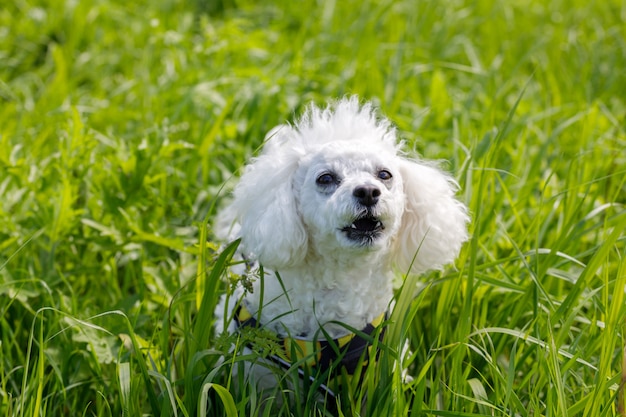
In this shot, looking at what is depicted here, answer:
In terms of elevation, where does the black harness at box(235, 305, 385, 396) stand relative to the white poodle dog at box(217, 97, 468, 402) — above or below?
below

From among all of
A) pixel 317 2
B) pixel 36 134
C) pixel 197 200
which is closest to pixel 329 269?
pixel 197 200

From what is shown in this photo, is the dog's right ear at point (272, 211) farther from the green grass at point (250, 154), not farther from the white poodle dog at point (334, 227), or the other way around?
the green grass at point (250, 154)

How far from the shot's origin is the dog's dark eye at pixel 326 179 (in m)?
2.42

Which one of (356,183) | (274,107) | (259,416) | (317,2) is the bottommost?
(259,416)

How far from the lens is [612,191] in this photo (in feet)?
11.9

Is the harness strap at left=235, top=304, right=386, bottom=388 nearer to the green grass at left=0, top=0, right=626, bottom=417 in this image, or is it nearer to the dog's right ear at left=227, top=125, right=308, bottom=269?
the green grass at left=0, top=0, right=626, bottom=417

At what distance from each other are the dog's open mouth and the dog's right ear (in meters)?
0.21

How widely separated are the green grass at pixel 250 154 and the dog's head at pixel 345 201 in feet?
0.49

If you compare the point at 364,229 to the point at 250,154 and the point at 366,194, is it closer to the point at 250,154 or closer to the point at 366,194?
the point at 366,194

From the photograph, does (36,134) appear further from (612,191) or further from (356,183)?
(612,191)

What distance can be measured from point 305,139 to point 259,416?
1007mm

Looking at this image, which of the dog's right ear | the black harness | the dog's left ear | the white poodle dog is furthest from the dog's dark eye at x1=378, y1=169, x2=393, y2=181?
the black harness

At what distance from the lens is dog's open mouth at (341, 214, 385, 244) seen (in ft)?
7.61

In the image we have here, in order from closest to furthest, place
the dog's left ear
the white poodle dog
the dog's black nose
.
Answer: the dog's black nose → the white poodle dog → the dog's left ear
